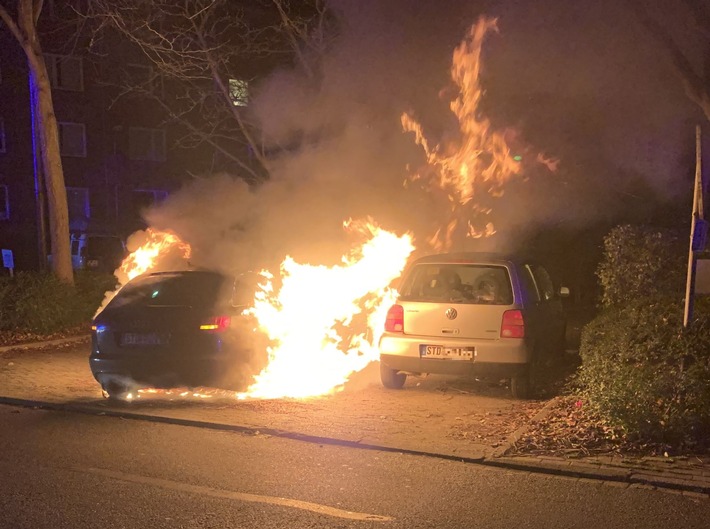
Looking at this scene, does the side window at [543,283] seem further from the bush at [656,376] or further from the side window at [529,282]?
the bush at [656,376]

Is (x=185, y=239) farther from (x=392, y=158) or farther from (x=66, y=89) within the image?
(x=66, y=89)

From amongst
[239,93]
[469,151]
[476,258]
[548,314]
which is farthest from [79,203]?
[548,314]

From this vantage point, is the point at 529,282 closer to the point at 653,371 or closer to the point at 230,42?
the point at 653,371

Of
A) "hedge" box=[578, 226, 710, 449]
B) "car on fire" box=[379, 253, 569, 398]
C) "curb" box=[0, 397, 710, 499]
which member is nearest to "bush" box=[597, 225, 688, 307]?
"hedge" box=[578, 226, 710, 449]

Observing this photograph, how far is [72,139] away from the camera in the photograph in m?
32.0

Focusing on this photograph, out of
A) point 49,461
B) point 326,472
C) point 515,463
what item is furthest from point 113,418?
→ point 515,463

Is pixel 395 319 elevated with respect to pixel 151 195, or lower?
lower

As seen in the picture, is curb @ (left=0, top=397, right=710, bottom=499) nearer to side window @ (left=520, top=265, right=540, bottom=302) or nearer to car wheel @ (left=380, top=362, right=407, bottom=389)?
side window @ (left=520, top=265, right=540, bottom=302)

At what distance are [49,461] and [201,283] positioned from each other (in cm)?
280

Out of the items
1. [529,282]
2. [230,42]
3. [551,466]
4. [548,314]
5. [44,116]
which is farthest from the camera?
[230,42]

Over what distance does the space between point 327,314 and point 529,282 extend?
8.89 ft

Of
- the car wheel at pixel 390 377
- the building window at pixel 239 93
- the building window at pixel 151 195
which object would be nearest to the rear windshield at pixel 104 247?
the building window at pixel 151 195

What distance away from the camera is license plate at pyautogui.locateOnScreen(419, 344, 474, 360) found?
7230mm

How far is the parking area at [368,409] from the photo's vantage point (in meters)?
6.06
